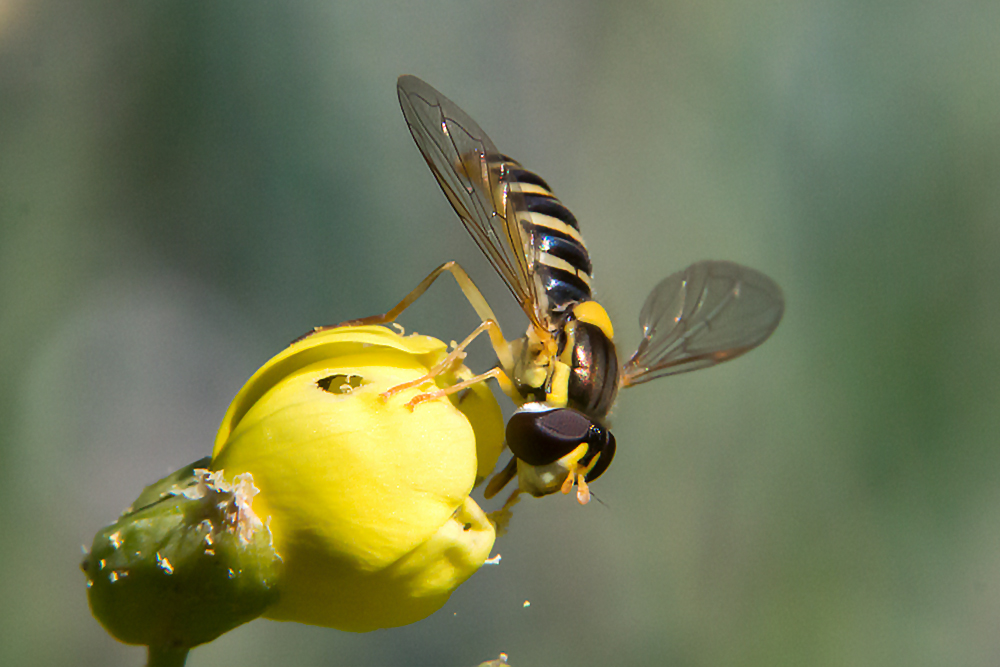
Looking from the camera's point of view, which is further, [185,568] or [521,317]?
[521,317]

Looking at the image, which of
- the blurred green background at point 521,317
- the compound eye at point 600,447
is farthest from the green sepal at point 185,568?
the blurred green background at point 521,317

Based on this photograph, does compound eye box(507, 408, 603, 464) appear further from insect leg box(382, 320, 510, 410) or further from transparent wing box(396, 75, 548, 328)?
transparent wing box(396, 75, 548, 328)

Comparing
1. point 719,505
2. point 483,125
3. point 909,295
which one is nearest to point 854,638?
point 719,505

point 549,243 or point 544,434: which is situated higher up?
point 549,243

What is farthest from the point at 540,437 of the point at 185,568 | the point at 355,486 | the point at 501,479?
the point at 185,568

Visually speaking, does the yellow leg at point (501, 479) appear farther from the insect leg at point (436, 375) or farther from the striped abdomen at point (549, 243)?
the striped abdomen at point (549, 243)

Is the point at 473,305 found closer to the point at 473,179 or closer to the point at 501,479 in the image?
the point at 473,179

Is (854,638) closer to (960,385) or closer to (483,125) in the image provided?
(960,385)
